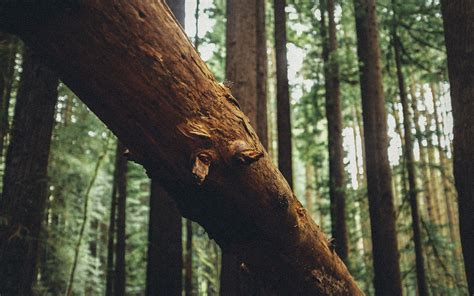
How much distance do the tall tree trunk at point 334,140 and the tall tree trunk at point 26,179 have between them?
7.57 metres

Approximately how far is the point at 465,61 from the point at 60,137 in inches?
375

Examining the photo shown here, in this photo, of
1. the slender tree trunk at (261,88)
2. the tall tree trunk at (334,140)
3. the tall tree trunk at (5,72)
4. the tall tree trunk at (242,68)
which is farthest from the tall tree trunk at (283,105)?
the tall tree trunk at (5,72)

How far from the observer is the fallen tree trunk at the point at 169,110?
3.72 feet

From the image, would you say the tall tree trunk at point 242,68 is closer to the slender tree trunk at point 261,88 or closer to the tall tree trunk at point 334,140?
the slender tree trunk at point 261,88

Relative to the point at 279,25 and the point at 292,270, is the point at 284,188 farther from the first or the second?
the point at 279,25

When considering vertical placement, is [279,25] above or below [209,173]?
above

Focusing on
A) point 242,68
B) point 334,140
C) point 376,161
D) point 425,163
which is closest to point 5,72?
point 242,68

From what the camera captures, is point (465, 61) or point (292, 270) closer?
point (292, 270)

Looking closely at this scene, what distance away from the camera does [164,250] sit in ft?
21.2

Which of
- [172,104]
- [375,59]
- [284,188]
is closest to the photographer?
[172,104]

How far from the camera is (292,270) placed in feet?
5.52

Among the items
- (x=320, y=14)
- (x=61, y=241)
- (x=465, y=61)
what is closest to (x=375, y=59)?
(x=320, y=14)

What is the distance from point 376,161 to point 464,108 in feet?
16.6

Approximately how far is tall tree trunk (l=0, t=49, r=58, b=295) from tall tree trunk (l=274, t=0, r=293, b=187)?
513cm
